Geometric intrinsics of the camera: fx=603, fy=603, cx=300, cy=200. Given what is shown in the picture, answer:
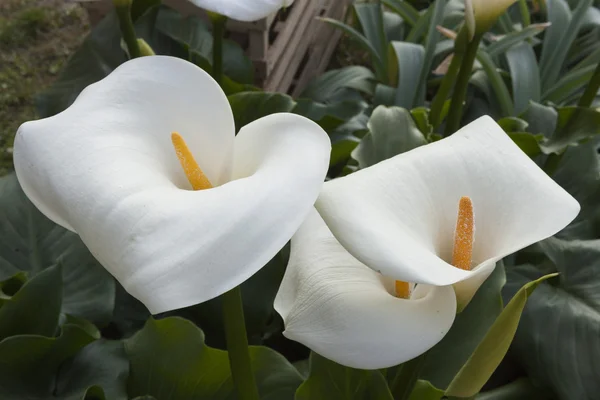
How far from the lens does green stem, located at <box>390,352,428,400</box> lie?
0.48 m

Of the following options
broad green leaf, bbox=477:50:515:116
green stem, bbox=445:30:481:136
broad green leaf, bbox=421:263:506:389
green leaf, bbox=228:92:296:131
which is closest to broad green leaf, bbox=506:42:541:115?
broad green leaf, bbox=477:50:515:116

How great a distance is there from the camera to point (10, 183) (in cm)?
73

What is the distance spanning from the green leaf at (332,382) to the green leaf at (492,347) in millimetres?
95

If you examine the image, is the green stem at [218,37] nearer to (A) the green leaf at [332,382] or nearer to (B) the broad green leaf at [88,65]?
(B) the broad green leaf at [88,65]

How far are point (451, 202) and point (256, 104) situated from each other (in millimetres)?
477

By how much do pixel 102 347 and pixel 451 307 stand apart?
15.7 inches

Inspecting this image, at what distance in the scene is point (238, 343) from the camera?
1.54ft

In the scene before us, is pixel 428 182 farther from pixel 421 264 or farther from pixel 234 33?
A: pixel 234 33

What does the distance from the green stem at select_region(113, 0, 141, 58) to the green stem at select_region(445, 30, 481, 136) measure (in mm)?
372

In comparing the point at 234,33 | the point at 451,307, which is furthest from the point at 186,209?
the point at 234,33

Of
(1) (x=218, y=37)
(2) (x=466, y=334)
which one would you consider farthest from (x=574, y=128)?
(1) (x=218, y=37)

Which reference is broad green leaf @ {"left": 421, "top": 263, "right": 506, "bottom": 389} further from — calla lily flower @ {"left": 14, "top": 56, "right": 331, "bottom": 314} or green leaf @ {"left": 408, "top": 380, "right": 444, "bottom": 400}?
calla lily flower @ {"left": 14, "top": 56, "right": 331, "bottom": 314}

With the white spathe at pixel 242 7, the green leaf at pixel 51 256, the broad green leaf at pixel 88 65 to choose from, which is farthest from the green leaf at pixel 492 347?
the broad green leaf at pixel 88 65

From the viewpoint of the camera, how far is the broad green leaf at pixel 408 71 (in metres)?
1.14
